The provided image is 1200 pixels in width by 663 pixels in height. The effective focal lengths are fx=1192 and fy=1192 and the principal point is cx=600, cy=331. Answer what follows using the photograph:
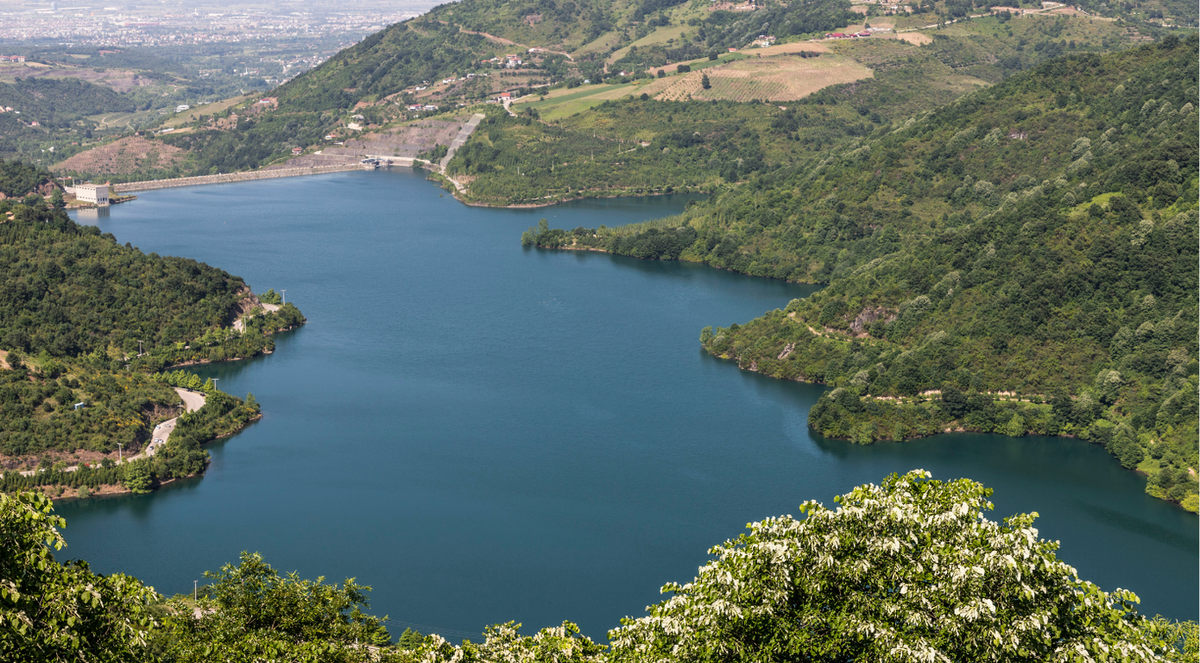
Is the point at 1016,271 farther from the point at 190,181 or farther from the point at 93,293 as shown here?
the point at 190,181

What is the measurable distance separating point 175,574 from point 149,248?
83025 millimetres

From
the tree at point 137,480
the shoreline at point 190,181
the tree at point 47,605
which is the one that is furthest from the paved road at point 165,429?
the shoreline at point 190,181

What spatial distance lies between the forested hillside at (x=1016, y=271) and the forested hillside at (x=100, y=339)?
4065 centimetres

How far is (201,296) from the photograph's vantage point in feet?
336

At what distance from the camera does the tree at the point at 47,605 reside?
18047 millimetres

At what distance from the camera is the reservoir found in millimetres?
59875

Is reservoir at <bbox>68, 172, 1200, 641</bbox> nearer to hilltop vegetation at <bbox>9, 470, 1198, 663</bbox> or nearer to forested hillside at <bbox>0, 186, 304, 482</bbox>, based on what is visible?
forested hillside at <bbox>0, 186, 304, 482</bbox>

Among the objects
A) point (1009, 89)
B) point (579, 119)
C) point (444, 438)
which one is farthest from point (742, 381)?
point (579, 119)

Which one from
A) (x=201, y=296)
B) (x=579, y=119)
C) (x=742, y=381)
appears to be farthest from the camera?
(x=579, y=119)

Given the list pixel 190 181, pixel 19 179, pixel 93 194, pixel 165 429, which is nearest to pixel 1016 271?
pixel 165 429

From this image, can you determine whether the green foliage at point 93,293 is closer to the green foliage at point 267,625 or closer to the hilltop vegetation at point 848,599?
the green foliage at point 267,625

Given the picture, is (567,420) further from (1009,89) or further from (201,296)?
(1009,89)

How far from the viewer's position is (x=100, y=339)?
310 ft

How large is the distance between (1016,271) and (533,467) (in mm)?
40541
